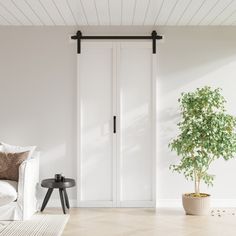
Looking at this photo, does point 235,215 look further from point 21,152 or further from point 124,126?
point 21,152

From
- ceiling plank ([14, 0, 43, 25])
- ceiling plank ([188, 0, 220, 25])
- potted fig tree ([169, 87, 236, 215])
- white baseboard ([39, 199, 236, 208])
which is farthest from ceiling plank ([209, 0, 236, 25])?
white baseboard ([39, 199, 236, 208])

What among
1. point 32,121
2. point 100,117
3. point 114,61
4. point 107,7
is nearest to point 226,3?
point 107,7

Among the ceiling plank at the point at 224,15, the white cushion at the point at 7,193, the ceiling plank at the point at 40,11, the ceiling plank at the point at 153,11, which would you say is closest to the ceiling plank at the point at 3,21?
the ceiling plank at the point at 40,11

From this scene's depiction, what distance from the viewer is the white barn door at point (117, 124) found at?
235 inches

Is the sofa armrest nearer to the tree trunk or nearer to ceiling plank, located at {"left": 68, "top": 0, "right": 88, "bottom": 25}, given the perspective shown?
ceiling plank, located at {"left": 68, "top": 0, "right": 88, "bottom": 25}

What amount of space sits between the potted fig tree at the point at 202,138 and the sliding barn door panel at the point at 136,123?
1.63 feet

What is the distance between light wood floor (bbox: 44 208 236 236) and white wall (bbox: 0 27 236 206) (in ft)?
1.41

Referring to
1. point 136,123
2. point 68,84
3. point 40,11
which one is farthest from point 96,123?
point 40,11

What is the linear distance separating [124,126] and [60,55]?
1250 millimetres

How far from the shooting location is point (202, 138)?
5.45m

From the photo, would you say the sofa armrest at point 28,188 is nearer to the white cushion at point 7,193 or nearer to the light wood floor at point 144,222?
the white cushion at point 7,193

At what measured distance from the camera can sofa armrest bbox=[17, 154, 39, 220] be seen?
501cm

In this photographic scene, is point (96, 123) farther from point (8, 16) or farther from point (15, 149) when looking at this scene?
point (8, 16)

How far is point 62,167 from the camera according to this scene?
19.6ft
